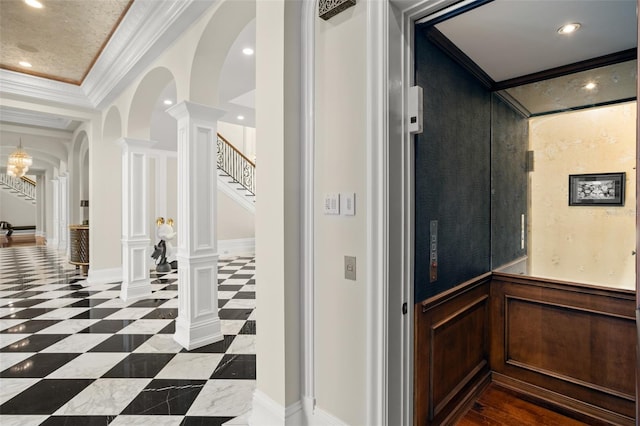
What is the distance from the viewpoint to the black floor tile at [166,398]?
209 cm

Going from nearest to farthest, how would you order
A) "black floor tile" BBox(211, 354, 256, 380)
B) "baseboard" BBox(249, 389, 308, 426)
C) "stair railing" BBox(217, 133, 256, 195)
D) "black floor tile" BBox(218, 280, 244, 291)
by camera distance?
"baseboard" BBox(249, 389, 308, 426) → "black floor tile" BBox(211, 354, 256, 380) → "black floor tile" BBox(218, 280, 244, 291) → "stair railing" BBox(217, 133, 256, 195)

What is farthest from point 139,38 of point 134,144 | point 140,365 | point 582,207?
point 582,207

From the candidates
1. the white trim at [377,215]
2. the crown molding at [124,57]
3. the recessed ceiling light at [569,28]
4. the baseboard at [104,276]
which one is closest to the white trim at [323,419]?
the white trim at [377,215]

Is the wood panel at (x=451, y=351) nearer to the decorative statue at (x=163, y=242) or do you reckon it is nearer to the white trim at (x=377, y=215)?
the white trim at (x=377, y=215)

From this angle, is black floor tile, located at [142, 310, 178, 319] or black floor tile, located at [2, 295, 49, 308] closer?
black floor tile, located at [142, 310, 178, 319]

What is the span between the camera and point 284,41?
1.74 m

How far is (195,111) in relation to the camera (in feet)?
9.96

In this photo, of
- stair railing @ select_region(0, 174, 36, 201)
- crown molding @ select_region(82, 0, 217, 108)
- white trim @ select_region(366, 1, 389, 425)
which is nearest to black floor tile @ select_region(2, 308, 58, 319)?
crown molding @ select_region(82, 0, 217, 108)

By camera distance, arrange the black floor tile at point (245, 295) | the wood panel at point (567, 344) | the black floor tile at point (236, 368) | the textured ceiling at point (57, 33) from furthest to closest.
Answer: the black floor tile at point (245, 295), the textured ceiling at point (57, 33), the black floor tile at point (236, 368), the wood panel at point (567, 344)

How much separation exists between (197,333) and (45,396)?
110 cm

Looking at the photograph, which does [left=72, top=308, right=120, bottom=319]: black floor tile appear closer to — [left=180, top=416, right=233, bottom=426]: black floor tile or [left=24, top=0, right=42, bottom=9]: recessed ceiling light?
[left=180, top=416, right=233, bottom=426]: black floor tile

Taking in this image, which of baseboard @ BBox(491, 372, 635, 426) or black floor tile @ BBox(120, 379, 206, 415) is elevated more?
black floor tile @ BBox(120, 379, 206, 415)

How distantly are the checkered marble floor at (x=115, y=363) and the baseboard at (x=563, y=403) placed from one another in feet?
6.30

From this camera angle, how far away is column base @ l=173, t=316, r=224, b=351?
9.91ft
